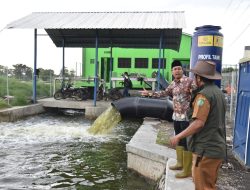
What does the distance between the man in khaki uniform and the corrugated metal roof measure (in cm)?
1251

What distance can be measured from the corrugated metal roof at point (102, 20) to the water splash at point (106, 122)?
16.8 feet

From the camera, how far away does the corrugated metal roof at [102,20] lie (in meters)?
16.9

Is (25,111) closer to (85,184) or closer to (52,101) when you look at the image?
(52,101)

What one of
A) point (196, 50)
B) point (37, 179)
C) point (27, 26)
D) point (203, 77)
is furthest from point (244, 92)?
point (27, 26)

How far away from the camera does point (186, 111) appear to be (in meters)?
5.64

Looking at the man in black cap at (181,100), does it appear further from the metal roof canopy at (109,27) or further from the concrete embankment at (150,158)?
the metal roof canopy at (109,27)

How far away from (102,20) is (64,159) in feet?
36.8

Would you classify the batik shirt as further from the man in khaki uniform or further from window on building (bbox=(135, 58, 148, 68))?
window on building (bbox=(135, 58, 148, 68))

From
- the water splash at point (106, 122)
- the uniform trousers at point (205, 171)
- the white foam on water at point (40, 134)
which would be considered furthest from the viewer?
the water splash at point (106, 122)

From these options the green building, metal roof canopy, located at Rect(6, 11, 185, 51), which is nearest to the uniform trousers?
metal roof canopy, located at Rect(6, 11, 185, 51)

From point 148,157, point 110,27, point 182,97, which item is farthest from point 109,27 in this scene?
point 182,97

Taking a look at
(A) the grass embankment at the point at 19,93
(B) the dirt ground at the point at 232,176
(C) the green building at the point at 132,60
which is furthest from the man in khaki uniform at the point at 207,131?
(C) the green building at the point at 132,60

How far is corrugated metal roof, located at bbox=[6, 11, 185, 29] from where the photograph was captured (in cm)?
1689

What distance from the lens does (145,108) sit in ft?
42.5
